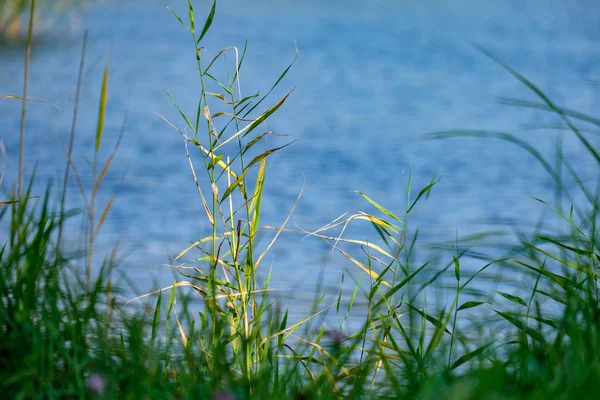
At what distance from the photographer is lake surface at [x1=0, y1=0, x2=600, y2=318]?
4.17m

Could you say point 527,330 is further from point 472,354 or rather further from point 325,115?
point 325,115

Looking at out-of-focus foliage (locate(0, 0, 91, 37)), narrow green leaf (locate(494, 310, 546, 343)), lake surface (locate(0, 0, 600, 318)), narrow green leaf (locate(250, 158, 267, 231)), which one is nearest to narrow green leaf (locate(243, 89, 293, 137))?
narrow green leaf (locate(250, 158, 267, 231))

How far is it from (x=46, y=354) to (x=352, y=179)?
3752mm

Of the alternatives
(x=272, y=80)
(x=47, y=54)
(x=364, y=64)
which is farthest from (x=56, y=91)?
(x=364, y=64)

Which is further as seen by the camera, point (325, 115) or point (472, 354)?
point (325, 115)

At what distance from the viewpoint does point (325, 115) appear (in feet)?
22.7

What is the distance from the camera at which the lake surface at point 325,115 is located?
4168 mm

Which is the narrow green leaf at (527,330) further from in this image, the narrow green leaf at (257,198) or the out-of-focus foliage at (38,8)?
the out-of-focus foliage at (38,8)

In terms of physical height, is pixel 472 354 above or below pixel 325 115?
below

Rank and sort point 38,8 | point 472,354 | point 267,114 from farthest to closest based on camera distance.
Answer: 1. point 38,8
2. point 267,114
3. point 472,354

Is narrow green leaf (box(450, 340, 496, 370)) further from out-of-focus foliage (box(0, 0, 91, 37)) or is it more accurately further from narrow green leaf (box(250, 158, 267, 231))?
out-of-focus foliage (box(0, 0, 91, 37))

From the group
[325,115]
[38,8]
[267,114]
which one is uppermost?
[38,8]

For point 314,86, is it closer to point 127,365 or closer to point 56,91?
point 56,91

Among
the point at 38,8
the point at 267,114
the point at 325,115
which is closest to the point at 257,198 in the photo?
the point at 267,114
